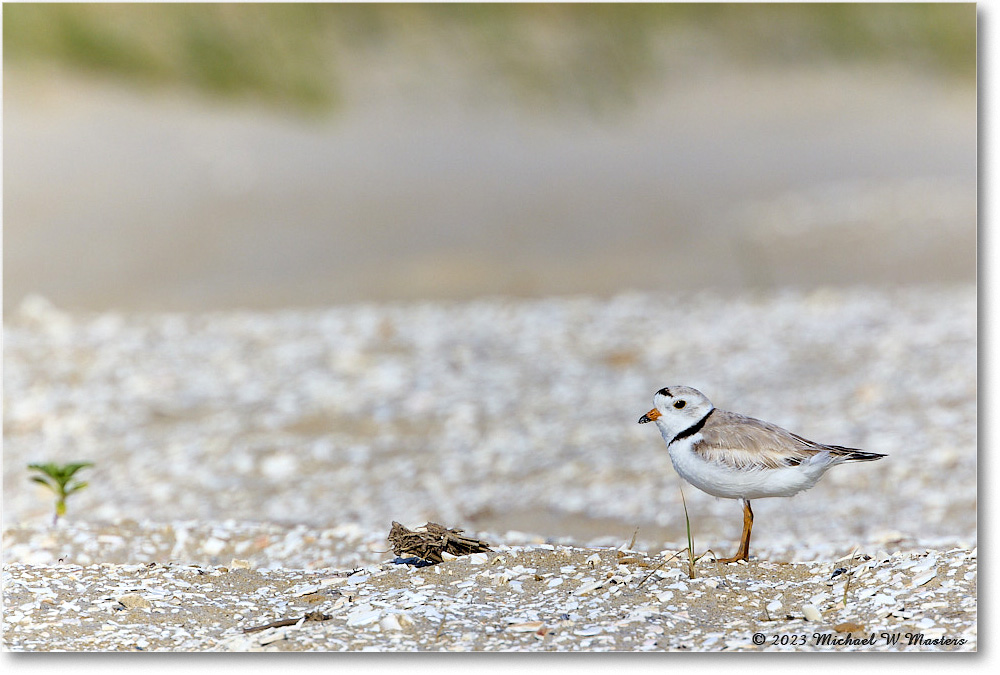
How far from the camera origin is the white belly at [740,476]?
3.02m

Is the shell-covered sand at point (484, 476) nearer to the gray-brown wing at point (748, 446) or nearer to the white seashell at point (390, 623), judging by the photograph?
the white seashell at point (390, 623)

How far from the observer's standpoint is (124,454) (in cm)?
611

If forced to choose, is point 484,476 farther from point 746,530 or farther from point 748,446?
point 748,446

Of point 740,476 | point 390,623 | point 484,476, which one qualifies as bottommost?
point 390,623

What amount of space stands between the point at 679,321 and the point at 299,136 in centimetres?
343

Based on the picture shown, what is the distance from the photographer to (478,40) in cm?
620

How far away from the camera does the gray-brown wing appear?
3.02m

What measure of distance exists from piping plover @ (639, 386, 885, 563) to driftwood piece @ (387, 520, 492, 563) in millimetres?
879

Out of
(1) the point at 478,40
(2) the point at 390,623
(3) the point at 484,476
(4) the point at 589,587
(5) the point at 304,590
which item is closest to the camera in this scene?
(2) the point at 390,623

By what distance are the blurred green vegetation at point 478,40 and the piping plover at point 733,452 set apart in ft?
9.50

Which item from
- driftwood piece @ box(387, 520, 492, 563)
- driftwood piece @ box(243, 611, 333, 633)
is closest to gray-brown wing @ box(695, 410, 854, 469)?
driftwood piece @ box(387, 520, 492, 563)

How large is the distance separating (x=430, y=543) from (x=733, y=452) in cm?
115

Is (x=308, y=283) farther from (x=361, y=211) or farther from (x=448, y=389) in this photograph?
(x=448, y=389)

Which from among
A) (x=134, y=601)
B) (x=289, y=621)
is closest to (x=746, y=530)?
(x=289, y=621)
